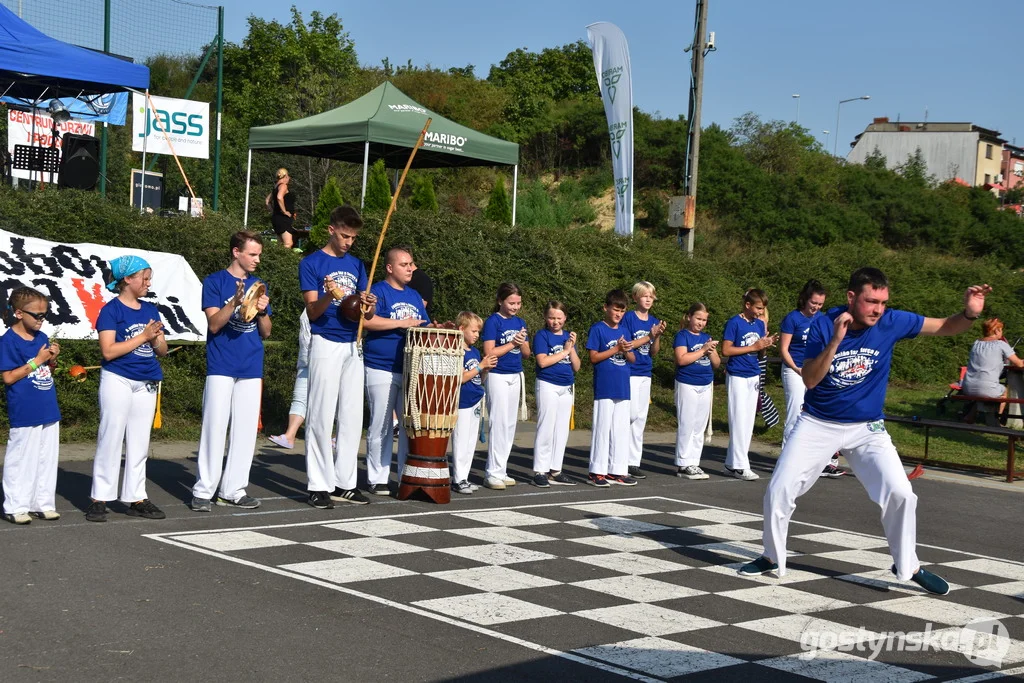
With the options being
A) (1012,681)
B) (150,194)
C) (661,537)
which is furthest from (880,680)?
(150,194)

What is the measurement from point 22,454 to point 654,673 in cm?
494

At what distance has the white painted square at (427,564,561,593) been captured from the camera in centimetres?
669

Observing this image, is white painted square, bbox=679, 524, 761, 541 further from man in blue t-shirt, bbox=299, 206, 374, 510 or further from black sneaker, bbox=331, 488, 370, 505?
man in blue t-shirt, bbox=299, 206, 374, 510

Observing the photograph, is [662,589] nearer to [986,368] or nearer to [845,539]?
[845,539]

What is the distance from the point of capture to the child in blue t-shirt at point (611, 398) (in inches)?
449

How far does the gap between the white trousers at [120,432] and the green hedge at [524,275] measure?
4462 millimetres

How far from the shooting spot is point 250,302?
866cm

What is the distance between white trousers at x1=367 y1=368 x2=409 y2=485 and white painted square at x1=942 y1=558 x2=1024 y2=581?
4367 mm

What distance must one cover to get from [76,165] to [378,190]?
5.77 metres

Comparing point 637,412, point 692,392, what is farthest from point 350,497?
point 692,392

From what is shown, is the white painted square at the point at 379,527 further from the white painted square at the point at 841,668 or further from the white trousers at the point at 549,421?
the white painted square at the point at 841,668

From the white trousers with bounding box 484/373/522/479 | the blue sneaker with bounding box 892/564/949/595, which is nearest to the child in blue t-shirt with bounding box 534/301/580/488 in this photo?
the white trousers with bounding box 484/373/522/479

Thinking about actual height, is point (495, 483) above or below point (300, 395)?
below

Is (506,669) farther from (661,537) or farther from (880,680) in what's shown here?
(661,537)
